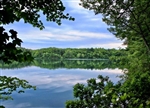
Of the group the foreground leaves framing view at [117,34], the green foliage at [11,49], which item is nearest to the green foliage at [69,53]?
the foreground leaves framing view at [117,34]

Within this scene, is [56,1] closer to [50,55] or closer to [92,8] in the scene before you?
[92,8]

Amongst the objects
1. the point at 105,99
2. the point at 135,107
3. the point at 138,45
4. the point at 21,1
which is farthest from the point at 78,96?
the point at 138,45

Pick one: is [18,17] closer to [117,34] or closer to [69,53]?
[117,34]

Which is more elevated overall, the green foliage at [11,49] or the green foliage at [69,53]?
the green foliage at [69,53]

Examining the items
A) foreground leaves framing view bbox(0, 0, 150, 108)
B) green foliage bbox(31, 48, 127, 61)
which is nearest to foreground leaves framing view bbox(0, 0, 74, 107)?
foreground leaves framing view bbox(0, 0, 150, 108)

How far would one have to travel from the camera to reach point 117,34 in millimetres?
6578

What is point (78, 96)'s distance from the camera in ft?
11.7

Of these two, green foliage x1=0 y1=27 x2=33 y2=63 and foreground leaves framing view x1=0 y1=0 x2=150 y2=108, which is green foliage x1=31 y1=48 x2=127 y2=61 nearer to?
foreground leaves framing view x1=0 y1=0 x2=150 y2=108

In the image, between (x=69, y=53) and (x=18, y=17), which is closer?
(x=18, y=17)

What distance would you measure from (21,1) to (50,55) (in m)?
93.4

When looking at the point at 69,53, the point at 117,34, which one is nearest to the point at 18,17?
the point at 117,34

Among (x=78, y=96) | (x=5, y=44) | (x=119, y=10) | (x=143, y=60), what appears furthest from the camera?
(x=143, y=60)

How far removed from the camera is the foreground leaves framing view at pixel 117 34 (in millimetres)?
1469

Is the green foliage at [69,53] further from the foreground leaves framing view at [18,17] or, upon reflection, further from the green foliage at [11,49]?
the green foliage at [11,49]
